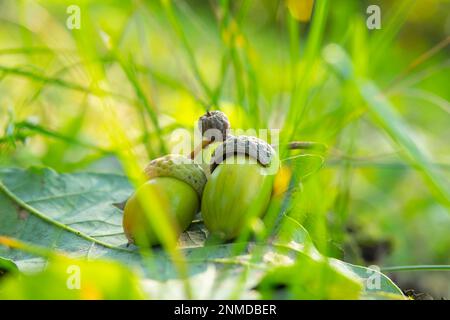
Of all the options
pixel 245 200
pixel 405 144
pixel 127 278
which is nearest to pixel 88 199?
pixel 245 200

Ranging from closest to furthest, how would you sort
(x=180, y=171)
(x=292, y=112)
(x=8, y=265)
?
(x=8, y=265) → (x=180, y=171) → (x=292, y=112)

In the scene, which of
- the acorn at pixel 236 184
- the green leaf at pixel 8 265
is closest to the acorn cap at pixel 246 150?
the acorn at pixel 236 184

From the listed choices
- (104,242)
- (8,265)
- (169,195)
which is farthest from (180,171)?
(8,265)

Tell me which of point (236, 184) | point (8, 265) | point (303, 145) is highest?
point (303, 145)

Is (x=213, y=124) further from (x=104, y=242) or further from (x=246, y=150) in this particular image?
(x=104, y=242)

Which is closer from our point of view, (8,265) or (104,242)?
(8,265)

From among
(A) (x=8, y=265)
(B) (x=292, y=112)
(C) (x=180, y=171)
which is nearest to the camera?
(A) (x=8, y=265)

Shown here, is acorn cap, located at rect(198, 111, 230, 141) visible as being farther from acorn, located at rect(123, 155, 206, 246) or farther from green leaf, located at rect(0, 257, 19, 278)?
green leaf, located at rect(0, 257, 19, 278)

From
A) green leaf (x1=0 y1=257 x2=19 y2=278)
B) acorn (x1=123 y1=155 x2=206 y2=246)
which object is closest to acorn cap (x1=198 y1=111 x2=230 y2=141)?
acorn (x1=123 y1=155 x2=206 y2=246)
